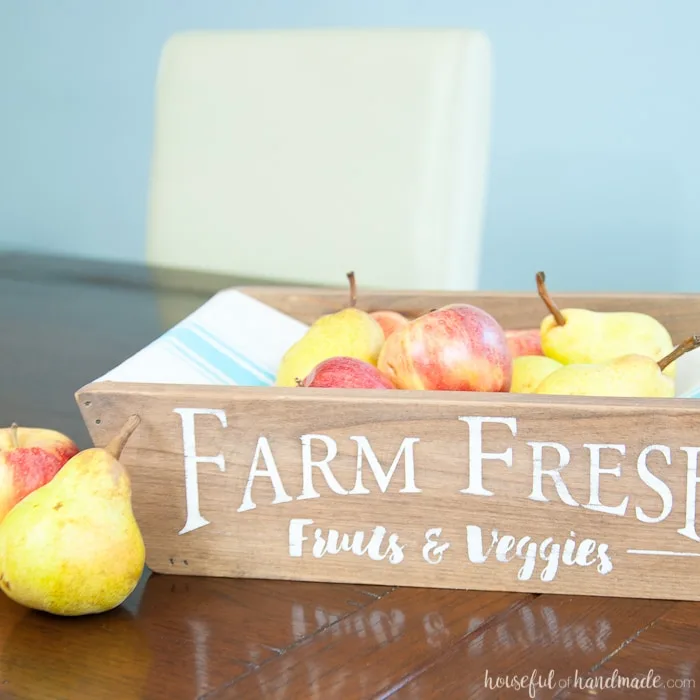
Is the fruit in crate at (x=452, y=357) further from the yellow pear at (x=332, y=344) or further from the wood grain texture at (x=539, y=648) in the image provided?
the wood grain texture at (x=539, y=648)

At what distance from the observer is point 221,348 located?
0.91 meters

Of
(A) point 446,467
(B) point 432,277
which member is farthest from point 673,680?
(B) point 432,277

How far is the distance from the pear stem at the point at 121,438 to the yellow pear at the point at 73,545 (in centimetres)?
2

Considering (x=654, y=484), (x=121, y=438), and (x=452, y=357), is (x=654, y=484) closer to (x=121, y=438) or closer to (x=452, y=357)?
(x=452, y=357)

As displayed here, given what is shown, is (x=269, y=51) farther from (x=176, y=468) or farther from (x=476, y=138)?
(x=176, y=468)

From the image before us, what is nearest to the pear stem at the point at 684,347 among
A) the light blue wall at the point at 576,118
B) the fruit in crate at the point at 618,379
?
the fruit in crate at the point at 618,379

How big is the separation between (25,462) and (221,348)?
217mm

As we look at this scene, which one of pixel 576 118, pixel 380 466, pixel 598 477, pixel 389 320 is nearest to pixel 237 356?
pixel 389 320

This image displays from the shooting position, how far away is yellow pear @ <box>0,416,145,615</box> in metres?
0.66

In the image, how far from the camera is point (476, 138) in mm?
1573

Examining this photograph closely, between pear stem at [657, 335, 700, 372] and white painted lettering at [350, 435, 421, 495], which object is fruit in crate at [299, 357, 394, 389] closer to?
white painted lettering at [350, 435, 421, 495]

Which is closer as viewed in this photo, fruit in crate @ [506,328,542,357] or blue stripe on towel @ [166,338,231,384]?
blue stripe on towel @ [166,338,231,384]

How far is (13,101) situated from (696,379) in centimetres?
298

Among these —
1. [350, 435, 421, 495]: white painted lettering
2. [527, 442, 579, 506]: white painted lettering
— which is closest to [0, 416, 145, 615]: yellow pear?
[350, 435, 421, 495]: white painted lettering
